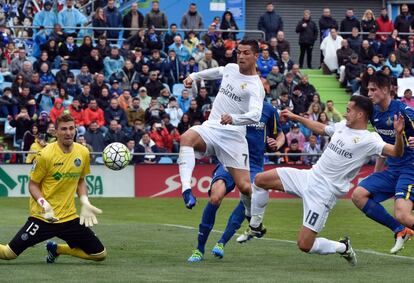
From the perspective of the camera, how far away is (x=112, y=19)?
3528cm

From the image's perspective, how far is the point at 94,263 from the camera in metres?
13.4

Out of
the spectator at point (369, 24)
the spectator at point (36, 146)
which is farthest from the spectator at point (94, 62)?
the spectator at point (369, 24)

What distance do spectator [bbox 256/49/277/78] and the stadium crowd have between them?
0.10 ft

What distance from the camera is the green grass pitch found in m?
12.0

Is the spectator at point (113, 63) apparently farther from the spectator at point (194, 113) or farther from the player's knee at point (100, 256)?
the player's knee at point (100, 256)

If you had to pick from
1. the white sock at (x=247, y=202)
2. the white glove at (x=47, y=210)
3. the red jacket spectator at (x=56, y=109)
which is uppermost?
the white glove at (x=47, y=210)

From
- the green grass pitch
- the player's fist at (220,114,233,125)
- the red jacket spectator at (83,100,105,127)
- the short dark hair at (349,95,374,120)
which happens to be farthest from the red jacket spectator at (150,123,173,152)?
the short dark hair at (349,95,374,120)

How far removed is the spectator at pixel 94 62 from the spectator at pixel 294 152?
6.14m

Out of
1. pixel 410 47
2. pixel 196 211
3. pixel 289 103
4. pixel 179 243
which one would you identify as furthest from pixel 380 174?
pixel 410 47

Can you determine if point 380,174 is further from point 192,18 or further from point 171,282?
point 192,18

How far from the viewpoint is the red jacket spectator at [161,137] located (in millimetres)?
30531

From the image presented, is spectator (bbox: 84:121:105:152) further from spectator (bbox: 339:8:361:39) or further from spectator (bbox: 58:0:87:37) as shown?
spectator (bbox: 339:8:361:39)

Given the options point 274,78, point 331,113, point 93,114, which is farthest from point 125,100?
point 331,113

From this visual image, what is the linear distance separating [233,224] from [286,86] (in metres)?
18.9
